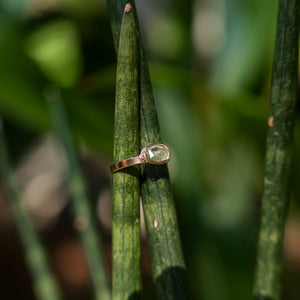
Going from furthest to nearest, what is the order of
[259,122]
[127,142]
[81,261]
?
1. [81,261]
2. [259,122]
3. [127,142]

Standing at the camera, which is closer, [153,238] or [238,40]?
[153,238]

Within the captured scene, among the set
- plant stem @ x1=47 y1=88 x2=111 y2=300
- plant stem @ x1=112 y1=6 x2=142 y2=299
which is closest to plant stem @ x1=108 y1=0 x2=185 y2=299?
plant stem @ x1=112 y1=6 x2=142 y2=299

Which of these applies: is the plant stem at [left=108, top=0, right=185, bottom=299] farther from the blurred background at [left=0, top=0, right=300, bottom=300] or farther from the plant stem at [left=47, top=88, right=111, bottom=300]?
the blurred background at [left=0, top=0, right=300, bottom=300]

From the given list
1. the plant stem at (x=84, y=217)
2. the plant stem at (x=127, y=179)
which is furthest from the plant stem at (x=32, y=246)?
the plant stem at (x=127, y=179)

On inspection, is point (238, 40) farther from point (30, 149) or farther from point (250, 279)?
point (30, 149)

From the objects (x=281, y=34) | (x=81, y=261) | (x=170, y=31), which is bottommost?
(x=81, y=261)

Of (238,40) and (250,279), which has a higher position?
(238,40)

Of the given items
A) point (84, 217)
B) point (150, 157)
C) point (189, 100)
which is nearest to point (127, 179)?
point (150, 157)

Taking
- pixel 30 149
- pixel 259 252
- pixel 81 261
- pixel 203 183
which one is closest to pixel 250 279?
pixel 203 183
